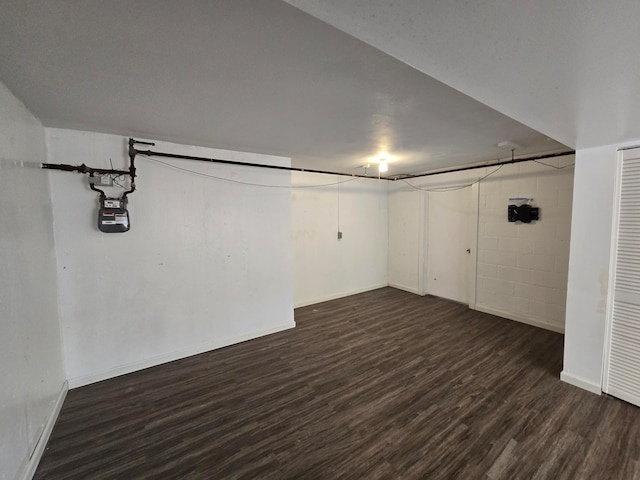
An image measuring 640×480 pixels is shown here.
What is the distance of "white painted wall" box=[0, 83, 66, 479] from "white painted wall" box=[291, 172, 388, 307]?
304 centimetres

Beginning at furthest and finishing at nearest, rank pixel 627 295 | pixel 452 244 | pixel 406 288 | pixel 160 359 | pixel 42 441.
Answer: pixel 406 288 → pixel 452 244 → pixel 160 359 → pixel 627 295 → pixel 42 441

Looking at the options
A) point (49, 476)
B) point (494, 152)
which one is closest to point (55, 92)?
point (49, 476)

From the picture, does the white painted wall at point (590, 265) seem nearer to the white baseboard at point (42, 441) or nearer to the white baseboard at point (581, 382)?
the white baseboard at point (581, 382)

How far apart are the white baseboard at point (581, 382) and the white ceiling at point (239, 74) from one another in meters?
2.18

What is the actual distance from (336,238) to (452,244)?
2122 mm

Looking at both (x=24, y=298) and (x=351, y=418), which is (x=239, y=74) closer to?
(x=24, y=298)

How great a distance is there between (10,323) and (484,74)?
8.94 ft

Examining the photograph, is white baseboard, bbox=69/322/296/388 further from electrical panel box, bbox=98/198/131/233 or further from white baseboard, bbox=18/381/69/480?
electrical panel box, bbox=98/198/131/233

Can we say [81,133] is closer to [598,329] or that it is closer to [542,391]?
[542,391]

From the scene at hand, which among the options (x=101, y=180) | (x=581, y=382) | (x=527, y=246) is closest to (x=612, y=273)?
(x=581, y=382)

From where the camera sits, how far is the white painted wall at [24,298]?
148 cm

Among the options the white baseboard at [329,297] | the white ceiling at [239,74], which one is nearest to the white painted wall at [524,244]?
the white ceiling at [239,74]

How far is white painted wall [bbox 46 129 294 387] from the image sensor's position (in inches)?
101

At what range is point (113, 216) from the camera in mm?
2604
